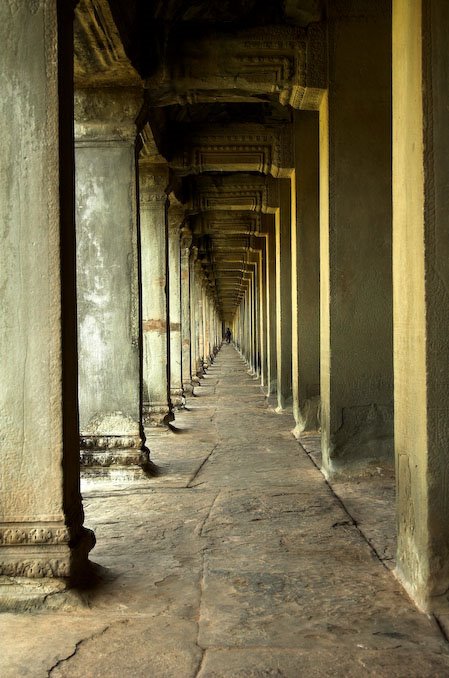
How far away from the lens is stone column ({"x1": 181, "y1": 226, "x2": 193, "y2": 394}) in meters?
16.3

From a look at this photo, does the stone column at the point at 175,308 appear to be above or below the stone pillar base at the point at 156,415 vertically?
above

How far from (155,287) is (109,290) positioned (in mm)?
3009

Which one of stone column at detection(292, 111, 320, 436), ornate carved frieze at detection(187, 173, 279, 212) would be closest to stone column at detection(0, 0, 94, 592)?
stone column at detection(292, 111, 320, 436)

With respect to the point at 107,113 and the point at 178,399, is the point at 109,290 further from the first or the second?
the point at 178,399

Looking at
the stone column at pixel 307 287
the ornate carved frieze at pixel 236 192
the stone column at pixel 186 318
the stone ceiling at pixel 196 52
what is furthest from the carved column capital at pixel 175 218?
the stone column at pixel 307 287

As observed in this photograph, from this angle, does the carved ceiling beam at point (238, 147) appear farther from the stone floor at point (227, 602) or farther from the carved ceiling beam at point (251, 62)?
the stone floor at point (227, 602)

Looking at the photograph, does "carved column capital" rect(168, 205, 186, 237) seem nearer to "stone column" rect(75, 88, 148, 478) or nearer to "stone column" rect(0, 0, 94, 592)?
"stone column" rect(75, 88, 148, 478)

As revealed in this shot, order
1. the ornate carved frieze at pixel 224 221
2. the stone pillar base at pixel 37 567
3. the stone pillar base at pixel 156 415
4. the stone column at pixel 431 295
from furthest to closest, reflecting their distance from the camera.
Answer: the ornate carved frieze at pixel 224 221 → the stone pillar base at pixel 156 415 → the stone pillar base at pixel 37 567 → the stone column at pixel 431 295

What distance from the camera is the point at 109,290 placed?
716cm

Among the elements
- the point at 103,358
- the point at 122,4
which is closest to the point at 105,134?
the point at 122,4

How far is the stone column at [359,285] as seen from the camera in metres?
6.82

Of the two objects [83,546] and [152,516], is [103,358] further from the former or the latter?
[83,546]

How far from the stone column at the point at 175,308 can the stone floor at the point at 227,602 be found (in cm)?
717

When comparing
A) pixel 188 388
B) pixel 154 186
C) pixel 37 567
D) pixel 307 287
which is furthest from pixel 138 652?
pixel 188 388
